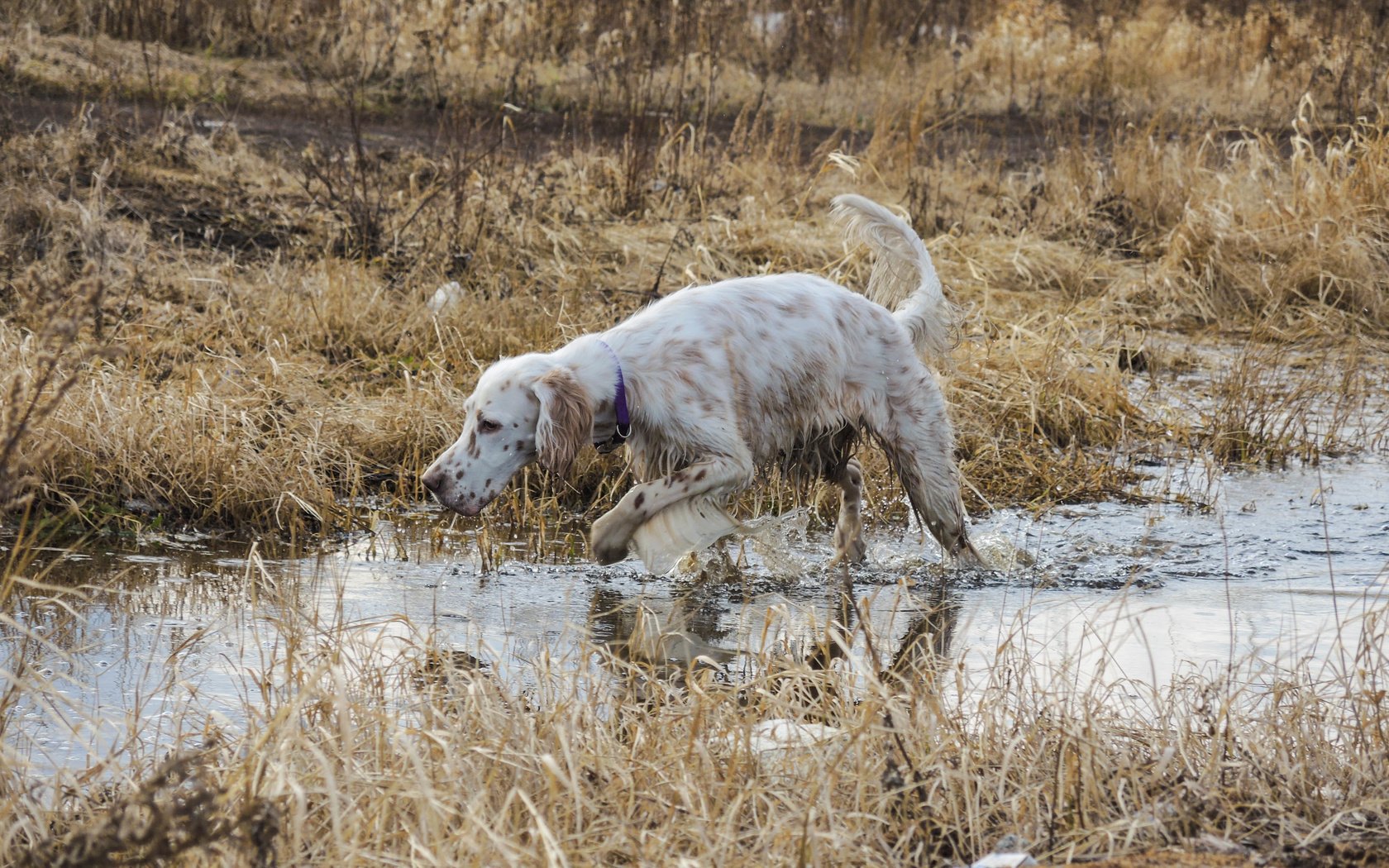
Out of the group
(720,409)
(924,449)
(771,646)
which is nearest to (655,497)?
(720,409)

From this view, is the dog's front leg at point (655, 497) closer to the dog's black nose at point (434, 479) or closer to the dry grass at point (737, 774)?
the dog's black nose at point (434, 479)

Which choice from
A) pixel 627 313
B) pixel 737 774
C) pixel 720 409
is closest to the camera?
pixel 737 774

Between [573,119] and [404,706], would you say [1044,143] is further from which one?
[404,706]

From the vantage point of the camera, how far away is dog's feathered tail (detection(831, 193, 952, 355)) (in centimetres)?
504

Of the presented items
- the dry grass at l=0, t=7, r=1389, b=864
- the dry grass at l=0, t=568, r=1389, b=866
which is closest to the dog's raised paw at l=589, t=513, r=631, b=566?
the dry grass at l=0, t=7, r=1389, b=864

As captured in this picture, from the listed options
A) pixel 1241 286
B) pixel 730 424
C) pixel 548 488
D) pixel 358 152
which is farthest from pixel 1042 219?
pixel 730 424

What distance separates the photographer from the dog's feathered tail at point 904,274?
504cm

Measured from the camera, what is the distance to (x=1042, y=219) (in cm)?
901

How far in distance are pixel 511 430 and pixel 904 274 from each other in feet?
5.77

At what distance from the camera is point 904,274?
525 cm

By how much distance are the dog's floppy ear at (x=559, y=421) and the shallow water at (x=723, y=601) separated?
401 mm

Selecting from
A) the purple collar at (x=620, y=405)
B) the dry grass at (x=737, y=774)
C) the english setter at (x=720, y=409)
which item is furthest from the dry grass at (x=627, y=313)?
the purple collar at (x=620, y=405)

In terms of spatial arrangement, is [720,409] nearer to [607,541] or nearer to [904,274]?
[607,541]

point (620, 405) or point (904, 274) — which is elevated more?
point (904, 274)
